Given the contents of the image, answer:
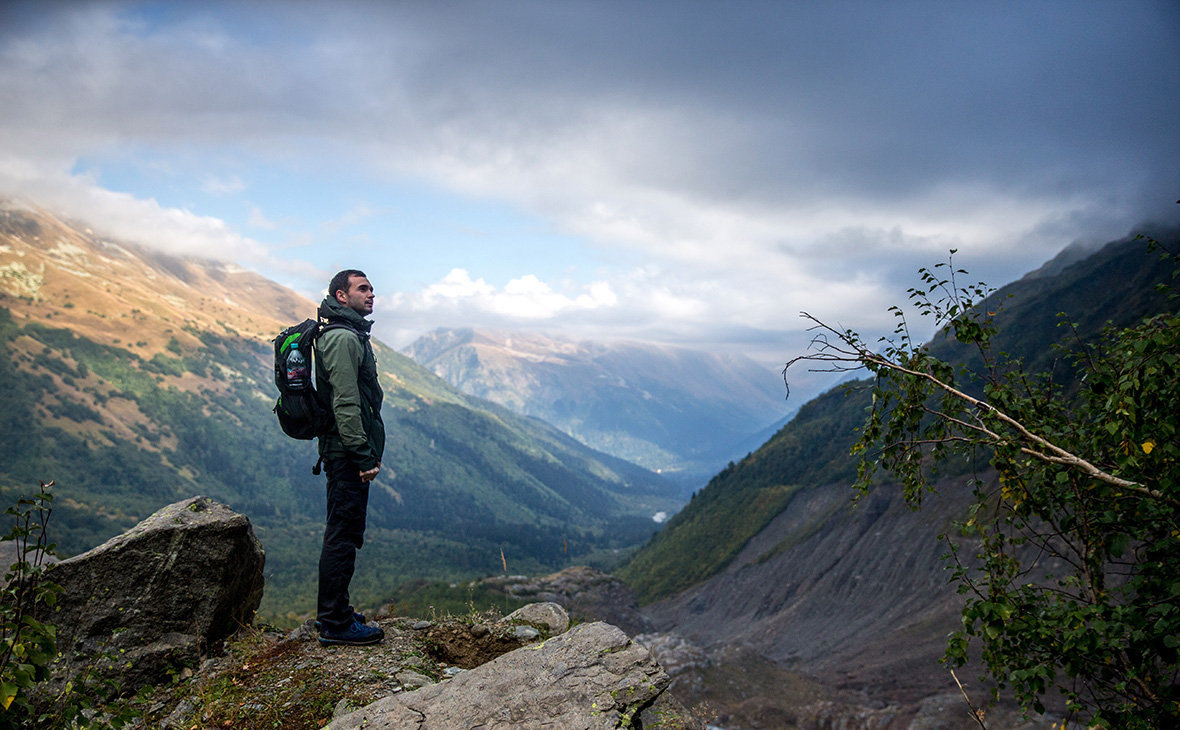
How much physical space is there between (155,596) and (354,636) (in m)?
2.78

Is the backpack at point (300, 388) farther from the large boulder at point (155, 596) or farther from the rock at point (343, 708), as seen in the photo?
the rock at point (343, 708)

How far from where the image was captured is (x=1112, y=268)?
97000mm

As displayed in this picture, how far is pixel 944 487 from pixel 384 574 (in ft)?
400

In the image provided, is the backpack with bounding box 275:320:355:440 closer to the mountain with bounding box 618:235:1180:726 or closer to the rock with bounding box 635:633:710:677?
the mountain with bounding box 618:235:1180:726

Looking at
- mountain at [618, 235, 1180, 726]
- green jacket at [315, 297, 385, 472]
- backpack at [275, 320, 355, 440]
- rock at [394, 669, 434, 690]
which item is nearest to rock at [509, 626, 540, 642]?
rock at [394, 669, 434, 690]

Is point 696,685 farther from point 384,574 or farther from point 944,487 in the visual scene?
point 384,574

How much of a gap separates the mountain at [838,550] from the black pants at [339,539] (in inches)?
1754

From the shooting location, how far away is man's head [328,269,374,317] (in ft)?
25.5

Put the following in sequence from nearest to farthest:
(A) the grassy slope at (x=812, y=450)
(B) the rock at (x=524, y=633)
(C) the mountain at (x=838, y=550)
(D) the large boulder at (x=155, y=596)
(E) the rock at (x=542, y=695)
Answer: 1. (E) the rock at (x=542, y=695)
2. (D) the large boulder at (x=155, y=596)
3. (B) the rock at (x=524, y=633)
4. (C) the mountain at (x=838, y=550)
5. (A) the grassy slope at (x=812, y=450)

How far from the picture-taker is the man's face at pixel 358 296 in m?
7.78

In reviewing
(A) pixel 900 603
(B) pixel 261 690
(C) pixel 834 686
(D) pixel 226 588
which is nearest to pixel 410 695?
(B) pixel 261 690

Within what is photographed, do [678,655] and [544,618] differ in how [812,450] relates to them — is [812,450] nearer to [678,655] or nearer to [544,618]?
[678,655]

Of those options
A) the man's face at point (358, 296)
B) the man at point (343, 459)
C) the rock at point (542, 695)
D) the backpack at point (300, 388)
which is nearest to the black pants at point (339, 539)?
the man at point (343, 459)

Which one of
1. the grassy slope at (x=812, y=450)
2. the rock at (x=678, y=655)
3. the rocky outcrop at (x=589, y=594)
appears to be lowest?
the rocky outcrop at (x=589, y=594)
